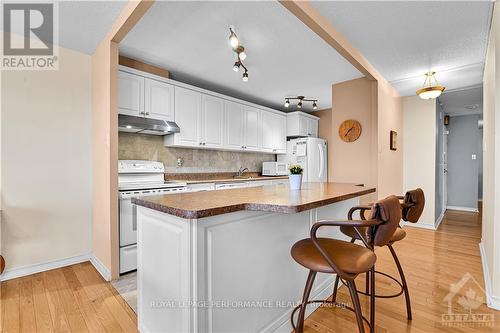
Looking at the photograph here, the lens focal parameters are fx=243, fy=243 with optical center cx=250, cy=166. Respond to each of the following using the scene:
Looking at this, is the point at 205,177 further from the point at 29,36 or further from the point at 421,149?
the point at 421,149

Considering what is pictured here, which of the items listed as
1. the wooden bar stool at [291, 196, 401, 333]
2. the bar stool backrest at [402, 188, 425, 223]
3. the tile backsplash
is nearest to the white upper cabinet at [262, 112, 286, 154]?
the tile backsplash

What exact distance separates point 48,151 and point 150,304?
2.14 m

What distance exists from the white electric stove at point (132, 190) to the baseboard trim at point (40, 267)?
726 millimetres

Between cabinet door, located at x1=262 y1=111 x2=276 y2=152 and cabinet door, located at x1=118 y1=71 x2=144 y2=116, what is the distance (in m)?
2.47

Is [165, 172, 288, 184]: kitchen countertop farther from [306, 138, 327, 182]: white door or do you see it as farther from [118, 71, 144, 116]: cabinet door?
[118, 71, 144, 116]: cabinet door

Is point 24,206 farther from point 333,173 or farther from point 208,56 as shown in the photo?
point 333,173

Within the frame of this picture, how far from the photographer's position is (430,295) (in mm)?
2096

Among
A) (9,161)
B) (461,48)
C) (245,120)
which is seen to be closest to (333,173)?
(245,120)

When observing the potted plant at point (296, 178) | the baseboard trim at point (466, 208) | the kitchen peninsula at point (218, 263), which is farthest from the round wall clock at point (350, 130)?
the baseboard trim at point (466, 208)

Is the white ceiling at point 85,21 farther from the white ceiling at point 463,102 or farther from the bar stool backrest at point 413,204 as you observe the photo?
the white ceiling at point 463,102

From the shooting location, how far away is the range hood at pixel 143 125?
2789 millimetres

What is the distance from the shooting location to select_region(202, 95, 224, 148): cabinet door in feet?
12.4

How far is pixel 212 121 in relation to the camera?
3.91 m

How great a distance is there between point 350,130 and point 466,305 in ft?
7.85
